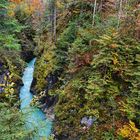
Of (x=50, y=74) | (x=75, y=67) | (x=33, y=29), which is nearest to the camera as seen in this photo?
(x=75, y=67)

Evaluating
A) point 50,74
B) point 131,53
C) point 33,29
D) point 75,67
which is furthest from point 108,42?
point 33,29

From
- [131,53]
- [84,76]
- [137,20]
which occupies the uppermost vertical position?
[137,20]

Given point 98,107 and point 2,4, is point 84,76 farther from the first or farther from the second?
point 2,4

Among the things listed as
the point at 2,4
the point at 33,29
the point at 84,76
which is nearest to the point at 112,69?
the point at 84,76

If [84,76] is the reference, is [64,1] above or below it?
above

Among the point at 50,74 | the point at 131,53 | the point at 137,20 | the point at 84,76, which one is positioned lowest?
the point at 50,74

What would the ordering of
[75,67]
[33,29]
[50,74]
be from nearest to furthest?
1. [75,67]
2. [50,74]
3. [33,29]

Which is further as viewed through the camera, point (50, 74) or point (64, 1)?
point (64, 1)

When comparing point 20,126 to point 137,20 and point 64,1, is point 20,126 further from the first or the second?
point 64,1

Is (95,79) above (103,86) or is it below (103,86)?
above
